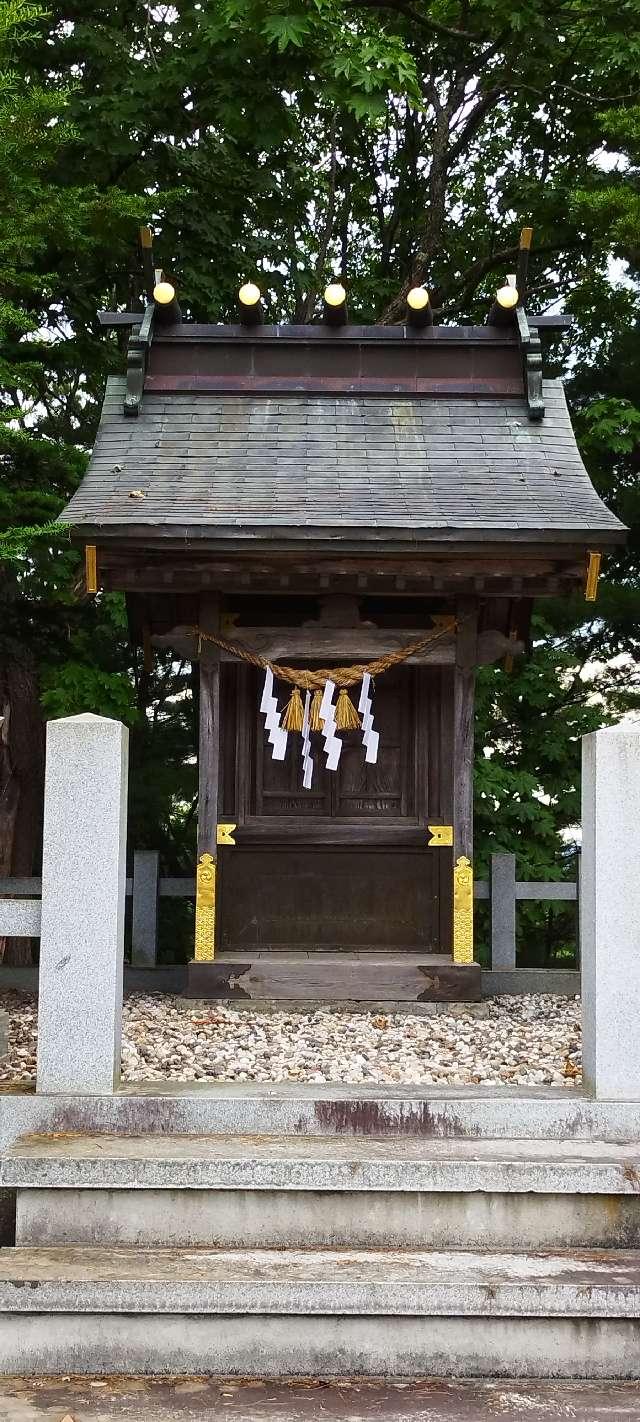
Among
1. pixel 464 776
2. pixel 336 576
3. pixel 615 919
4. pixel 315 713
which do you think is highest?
pixel 336 576

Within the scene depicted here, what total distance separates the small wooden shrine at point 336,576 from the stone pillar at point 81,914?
2.95 meters

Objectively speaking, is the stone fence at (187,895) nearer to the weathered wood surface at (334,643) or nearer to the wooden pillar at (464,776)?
the wooden pillar at (464,776)

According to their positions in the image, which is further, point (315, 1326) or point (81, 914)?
point (81, 914)

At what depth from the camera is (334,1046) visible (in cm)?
666

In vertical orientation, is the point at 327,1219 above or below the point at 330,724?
below

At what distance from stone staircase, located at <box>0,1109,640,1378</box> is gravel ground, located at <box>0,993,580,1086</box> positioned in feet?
3.41

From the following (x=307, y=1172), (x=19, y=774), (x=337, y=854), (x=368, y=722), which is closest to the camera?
(x=307, y=1172)

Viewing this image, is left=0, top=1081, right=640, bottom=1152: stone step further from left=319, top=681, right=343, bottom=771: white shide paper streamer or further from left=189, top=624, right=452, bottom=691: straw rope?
left=189, top=624, right=452, bottom=691: straw rope

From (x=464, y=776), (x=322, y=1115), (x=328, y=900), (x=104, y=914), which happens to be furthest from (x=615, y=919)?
(x=328, y=900)

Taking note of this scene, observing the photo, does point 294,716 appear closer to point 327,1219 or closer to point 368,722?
point 368,722

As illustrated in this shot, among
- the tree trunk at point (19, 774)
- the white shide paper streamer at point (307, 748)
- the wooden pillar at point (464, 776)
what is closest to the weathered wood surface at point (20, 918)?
the white shide paper streamer at point (307, 748)

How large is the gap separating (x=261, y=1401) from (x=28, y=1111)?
4.87ft

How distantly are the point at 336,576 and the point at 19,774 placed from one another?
4.90m

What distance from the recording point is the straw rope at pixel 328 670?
799cm
